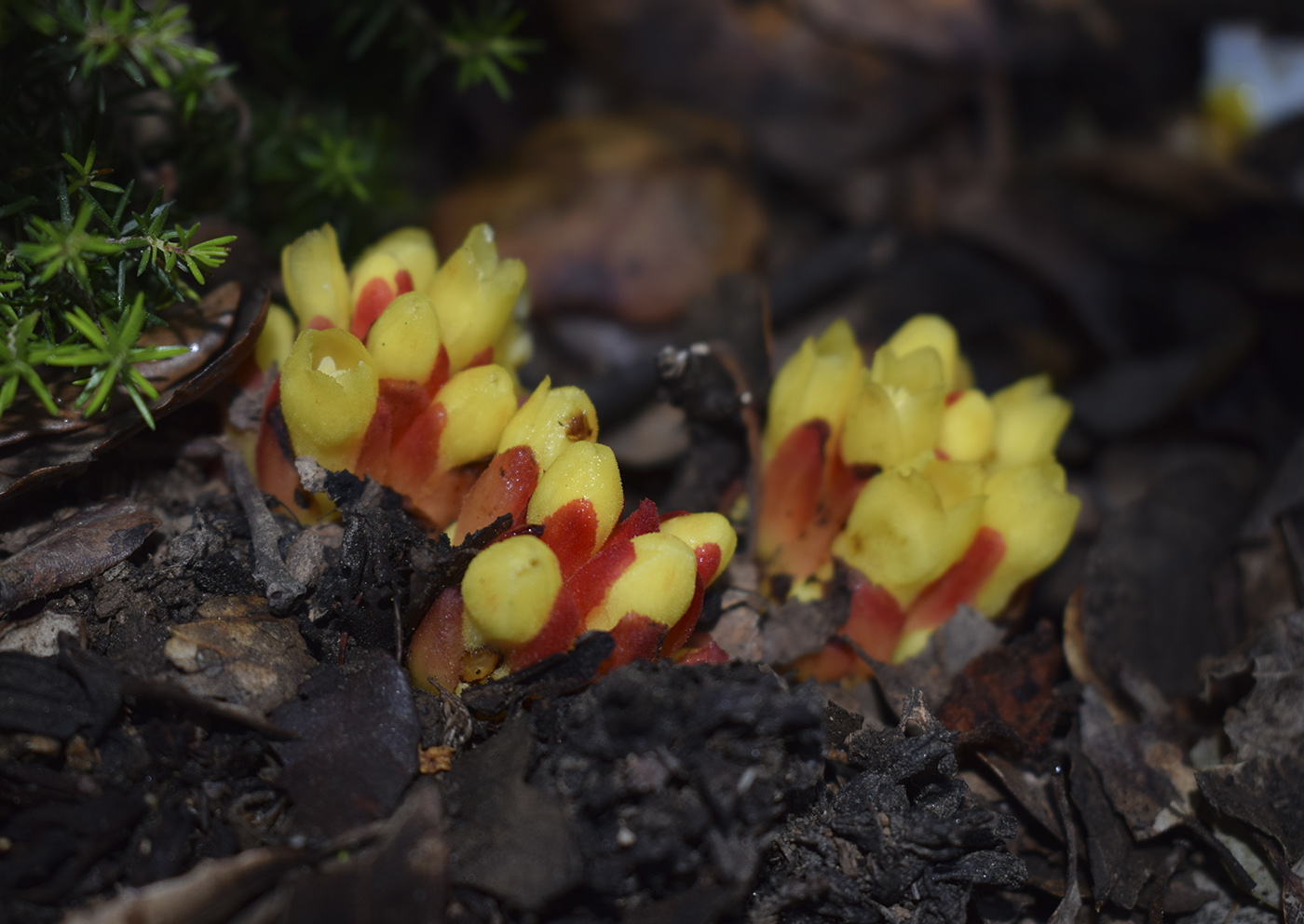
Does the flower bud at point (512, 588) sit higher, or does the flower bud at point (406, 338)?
the flower bud at point (406, 338)

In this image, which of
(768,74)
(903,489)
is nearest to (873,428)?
(903,489)

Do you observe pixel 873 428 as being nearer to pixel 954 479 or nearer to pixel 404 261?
pixel 954 479

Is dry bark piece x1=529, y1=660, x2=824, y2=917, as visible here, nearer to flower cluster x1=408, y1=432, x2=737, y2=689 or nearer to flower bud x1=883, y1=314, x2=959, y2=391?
flower cluster x1=408, y1=432, x2=737, y2=689

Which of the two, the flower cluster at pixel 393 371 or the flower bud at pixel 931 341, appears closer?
the flower cluster at pixel 393 371

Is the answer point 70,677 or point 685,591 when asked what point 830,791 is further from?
point 70,677

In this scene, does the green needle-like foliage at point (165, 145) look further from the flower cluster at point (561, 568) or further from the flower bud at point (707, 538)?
the flower bud at point (707, 538)

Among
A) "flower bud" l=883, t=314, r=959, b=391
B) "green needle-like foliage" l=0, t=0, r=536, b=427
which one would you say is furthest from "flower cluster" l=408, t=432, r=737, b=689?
"flower bud" l=883, t=314, r=959, b=391

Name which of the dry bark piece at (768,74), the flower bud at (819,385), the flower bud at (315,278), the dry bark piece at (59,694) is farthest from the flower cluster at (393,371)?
the dry bark piece at (768,74)
